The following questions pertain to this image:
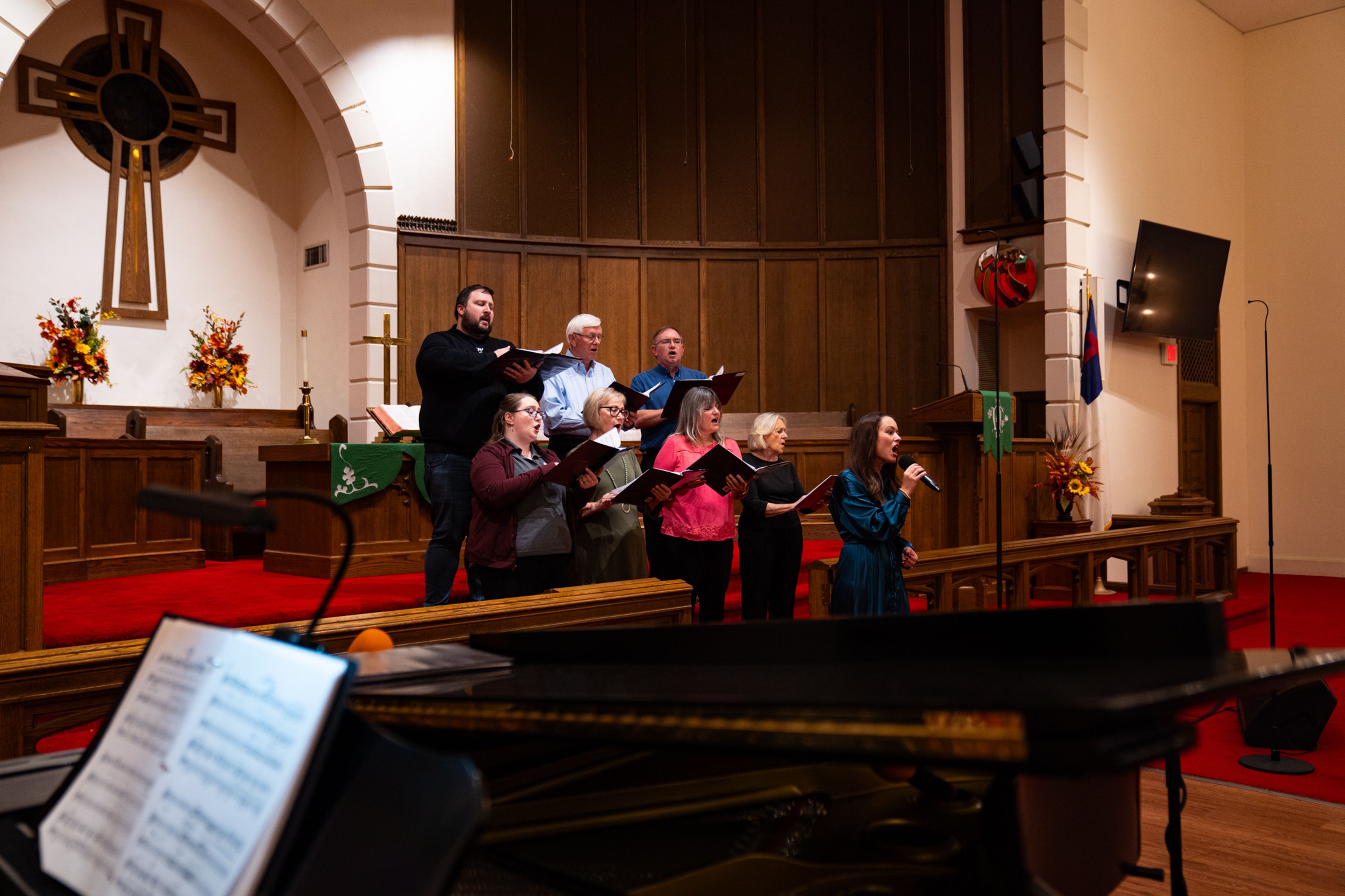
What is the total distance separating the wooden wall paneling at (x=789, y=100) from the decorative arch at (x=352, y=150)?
11.0 ft

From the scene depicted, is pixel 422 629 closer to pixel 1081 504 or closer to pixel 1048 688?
pixel 1048 688

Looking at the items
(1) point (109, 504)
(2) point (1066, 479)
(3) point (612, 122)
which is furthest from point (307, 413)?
(2) point (1066, 479)

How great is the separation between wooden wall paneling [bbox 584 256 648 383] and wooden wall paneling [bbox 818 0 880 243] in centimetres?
184

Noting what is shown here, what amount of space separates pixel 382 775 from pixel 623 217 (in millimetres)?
8172

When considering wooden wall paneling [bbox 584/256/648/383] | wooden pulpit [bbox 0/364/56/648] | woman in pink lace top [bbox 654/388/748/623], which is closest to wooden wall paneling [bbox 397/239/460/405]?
wooden wall paneling [bbox 584/256/648/383]

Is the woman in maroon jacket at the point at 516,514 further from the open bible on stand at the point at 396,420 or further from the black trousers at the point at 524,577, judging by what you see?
the open bible on stand at the point at 396,420

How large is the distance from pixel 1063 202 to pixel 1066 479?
2167mm

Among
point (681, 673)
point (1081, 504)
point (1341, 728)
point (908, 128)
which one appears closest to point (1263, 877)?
point (681, 673)

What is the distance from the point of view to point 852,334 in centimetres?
884

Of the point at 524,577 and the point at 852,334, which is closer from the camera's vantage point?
the point at 524,577

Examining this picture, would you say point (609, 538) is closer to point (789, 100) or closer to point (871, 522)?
point (871, 522)

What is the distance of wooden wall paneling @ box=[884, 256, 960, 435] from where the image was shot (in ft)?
28.5

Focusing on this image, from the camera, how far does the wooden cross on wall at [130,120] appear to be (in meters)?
7.77

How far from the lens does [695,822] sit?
1331 mm
